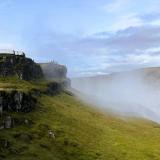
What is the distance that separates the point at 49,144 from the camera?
199750mm

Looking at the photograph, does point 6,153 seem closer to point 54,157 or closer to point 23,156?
point 23,156

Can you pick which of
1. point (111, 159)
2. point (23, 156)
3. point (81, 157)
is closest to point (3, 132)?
point (23, 156)

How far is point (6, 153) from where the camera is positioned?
177125 millimetres

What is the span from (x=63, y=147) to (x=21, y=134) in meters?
18.3

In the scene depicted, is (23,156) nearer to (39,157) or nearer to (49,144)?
(39,157)

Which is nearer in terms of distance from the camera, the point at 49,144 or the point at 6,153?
the point at 6,153

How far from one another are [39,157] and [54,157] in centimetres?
767

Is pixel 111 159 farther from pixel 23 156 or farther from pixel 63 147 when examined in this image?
pixel 23 156

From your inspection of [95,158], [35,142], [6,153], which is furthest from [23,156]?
[95,158]

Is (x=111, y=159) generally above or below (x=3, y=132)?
below

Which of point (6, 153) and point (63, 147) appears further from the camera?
point (63, 147)

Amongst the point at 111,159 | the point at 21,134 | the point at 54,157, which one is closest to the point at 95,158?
the point at 111,159

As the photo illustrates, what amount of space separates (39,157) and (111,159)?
34.1 metres

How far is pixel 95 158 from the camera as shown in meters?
198
